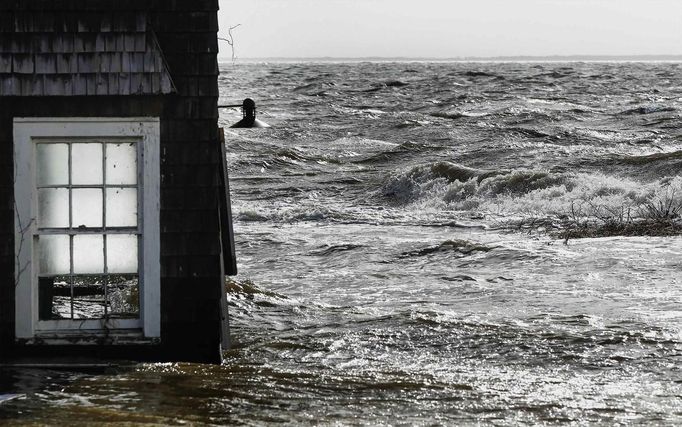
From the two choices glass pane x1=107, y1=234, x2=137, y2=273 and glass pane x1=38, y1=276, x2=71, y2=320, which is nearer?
glass pane x1=107, y1=234, x2=137, y2=273

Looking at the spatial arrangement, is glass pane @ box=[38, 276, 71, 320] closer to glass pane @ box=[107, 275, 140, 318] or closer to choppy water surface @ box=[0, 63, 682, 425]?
glass pane @ box=[107, 275, 140, 318]

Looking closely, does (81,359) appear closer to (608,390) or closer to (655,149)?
(608,390)

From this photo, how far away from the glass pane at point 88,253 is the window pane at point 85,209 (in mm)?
127

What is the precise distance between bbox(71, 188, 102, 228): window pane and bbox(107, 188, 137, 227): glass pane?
4.6 inches

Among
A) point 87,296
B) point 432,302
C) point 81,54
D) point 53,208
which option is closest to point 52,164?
point 53,208

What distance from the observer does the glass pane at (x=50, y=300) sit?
9398 mm

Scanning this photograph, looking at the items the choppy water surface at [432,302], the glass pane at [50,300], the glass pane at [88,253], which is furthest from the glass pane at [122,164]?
the choppy water surface at [432,302]

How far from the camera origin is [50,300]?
9789mm

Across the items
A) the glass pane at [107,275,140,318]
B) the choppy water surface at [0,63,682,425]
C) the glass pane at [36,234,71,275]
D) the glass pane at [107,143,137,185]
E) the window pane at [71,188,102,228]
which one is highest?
the glass pane at [107,143,137,185]

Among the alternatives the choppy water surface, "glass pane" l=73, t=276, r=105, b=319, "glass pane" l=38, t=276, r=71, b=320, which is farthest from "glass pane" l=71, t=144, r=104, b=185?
"glass pane" l=73, t=276, r=105, b=319

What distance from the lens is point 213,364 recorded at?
896cm

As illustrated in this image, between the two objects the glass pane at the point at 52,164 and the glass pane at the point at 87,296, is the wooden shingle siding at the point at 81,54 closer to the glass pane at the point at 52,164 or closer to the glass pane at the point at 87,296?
the glass pane at the point at 52,164

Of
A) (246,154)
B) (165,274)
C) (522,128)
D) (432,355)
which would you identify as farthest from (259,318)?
(522,128)

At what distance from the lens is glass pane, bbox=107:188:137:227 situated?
8.78 m
